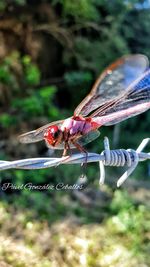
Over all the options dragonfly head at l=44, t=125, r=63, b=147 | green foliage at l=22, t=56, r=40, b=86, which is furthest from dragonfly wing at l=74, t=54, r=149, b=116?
green foliage at l=22, t=56, r=40, b=86

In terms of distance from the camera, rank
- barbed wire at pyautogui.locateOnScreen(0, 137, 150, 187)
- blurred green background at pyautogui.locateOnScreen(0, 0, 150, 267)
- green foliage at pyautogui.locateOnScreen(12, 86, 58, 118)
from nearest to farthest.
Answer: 1. barbed wire at pyautogui.locateOnScreen(0, 137, 150, 187)
2. blurred green background at pyautogui.locateOnScreen(0, 0, 150, 267)
3. green foliage at pyautogui.locateOnScreen(12, 86, 58, 118)

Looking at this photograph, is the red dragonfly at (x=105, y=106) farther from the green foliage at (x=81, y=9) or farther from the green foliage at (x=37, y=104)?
the green foliage at (x=81, y=9)

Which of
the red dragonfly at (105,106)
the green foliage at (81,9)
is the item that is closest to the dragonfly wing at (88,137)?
the red dragonfly at (105,106)

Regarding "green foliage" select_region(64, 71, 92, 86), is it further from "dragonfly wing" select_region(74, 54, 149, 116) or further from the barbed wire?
the barbed wire

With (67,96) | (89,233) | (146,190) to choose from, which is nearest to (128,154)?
(89,233)

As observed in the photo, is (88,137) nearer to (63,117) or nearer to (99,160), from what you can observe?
(99,160)

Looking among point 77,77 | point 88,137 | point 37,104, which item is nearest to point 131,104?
point 88,137

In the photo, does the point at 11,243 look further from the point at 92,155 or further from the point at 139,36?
the point at 139,36
